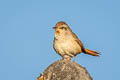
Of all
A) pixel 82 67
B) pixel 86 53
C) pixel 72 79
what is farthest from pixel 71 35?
pixel 72 79

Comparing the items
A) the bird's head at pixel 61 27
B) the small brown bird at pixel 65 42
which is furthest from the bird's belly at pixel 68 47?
the bird's head at pixel 61 27

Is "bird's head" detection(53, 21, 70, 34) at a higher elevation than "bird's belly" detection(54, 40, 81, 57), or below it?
higher

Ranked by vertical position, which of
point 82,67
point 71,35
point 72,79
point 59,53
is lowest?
point 72,79

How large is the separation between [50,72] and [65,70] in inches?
9.6

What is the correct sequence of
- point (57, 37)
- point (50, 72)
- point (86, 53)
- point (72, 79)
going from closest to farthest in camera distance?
point (72, 79) → point (50, 72) → point (57, 37) → point (86, 53)

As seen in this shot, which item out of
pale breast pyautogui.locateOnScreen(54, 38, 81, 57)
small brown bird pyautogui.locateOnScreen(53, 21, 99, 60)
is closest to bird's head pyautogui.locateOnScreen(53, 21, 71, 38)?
small brown bird pyautogui.locateOnScreen(53, 21, 99, 60)

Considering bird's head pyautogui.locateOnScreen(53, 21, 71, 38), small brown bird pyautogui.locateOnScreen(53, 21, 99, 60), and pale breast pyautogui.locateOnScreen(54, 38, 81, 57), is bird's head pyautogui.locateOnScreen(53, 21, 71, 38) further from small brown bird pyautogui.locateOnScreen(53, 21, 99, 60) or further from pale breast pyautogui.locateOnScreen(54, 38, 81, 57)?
pale breast pyautogui.locateOnScreen(54, 38, 81, 57)

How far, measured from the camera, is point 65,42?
9922 mm

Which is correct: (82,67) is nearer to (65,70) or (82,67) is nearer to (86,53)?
(65,70)

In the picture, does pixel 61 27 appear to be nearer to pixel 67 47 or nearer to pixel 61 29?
pixel 61 29

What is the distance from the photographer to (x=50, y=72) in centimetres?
514

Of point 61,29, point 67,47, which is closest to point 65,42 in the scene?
point 67,47

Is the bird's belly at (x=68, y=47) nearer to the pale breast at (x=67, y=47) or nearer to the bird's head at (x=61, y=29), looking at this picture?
the pale breast at (x=67, y=47)

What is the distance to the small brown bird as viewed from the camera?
964 centimetres
